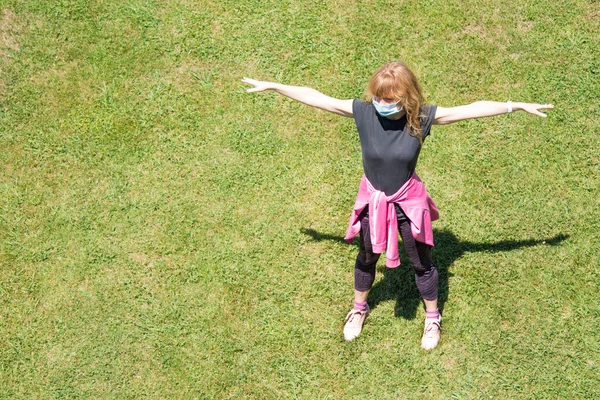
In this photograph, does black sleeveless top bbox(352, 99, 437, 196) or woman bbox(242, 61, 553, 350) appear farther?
black sleeveless top bbox(352, 99, 437, 196)

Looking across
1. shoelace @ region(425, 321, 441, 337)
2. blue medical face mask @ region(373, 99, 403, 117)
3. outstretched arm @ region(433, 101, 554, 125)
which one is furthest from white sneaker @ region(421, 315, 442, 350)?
blue medical face mask @ region(373, 99, 403, 117)

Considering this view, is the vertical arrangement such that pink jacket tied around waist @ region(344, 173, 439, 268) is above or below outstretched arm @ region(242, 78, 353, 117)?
below

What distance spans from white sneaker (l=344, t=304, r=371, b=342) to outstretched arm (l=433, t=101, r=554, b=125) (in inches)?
87.2

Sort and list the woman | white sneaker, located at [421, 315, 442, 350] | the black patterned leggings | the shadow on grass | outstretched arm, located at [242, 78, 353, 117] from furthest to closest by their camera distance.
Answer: the shadow on grass → white sneaker, located at [421, 315, 442, 350] → the black patterned leggings → outstretched arm, located at [242, 78, 353, 117] → the woman

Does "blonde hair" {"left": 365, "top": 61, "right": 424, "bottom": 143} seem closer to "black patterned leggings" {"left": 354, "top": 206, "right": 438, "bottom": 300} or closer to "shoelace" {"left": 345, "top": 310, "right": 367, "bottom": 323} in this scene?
"black patterned leggings" {"left": 354, "top": 206, "right": 438, "bottom": 300}

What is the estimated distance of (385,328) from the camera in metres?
7.45

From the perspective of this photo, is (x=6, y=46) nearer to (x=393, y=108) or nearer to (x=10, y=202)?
(x=10, y=202)

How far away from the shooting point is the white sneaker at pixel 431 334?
7254mm

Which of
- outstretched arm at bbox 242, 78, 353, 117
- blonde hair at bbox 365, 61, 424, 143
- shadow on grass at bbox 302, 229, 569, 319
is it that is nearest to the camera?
blonde hair at bbox 365, 61, 424, 143

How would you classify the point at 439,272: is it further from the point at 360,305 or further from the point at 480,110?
the point at 480,110

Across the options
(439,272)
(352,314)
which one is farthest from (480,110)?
(352,314)

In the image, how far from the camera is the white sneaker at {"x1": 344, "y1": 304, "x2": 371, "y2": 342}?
7367mm

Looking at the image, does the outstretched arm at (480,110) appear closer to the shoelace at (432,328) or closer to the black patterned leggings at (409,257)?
the black patterned leggings at (409,257)

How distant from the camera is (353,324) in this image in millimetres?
7387
